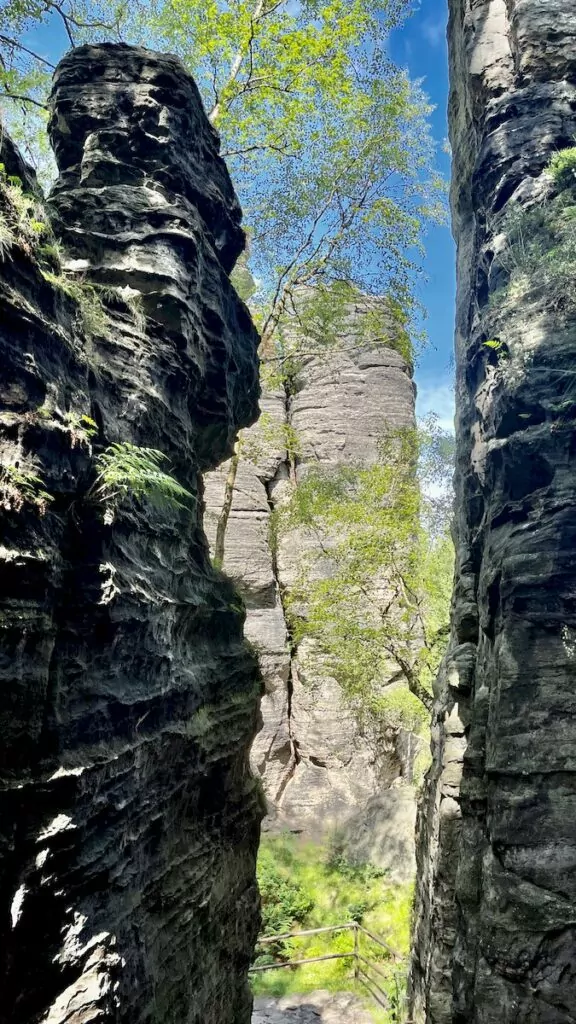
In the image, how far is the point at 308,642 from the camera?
770 inches

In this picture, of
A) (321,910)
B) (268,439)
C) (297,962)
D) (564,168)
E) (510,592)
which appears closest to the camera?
(510,592)

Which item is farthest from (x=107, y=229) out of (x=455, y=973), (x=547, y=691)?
(x=455, y=973)

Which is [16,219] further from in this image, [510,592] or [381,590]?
[381,590]

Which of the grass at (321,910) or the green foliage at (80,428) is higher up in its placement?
the green foliage at (80,428)

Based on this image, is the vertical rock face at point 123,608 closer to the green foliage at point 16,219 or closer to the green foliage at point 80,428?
the green foliage at point 80,428

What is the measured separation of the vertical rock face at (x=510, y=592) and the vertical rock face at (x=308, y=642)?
6.54m

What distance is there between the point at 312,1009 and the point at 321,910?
3.09m

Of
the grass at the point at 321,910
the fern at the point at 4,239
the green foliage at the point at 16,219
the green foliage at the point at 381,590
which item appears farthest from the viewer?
the green foliage at the point at 381,590

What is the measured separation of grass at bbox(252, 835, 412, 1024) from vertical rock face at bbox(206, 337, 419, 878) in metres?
0.71

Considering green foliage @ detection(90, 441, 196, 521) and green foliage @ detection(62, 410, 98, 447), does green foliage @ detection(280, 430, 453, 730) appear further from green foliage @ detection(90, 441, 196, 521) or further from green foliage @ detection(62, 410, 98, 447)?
green foliage @ detection(62, 410, 98, 447)

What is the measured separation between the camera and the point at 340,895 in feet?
48.5

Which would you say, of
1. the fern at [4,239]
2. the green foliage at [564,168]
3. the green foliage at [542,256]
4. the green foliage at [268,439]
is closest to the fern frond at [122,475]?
the fern at [4,239]

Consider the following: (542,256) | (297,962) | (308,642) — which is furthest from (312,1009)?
(542,256)

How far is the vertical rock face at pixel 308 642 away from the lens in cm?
1720
